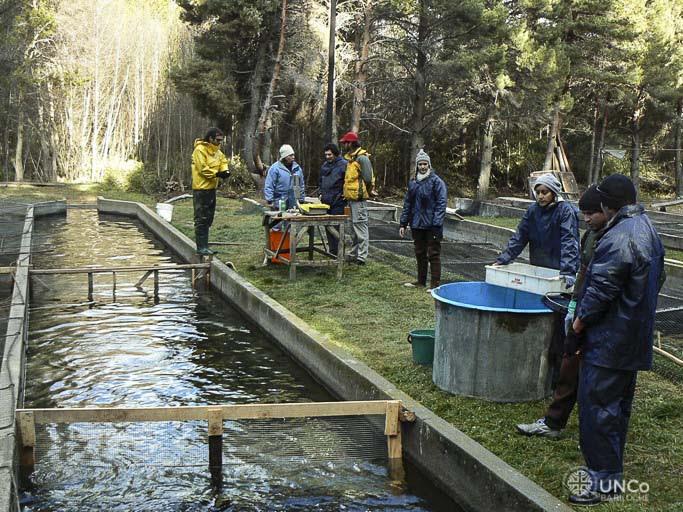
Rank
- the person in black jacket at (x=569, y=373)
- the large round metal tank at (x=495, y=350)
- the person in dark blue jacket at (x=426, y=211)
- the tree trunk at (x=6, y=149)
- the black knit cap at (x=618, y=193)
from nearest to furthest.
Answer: the black knit cap at (x=618, y=193) → the person in black jacket at (x=569, y=373) → the large round metal tank at (x=495, y=350) → the person in dark blue jacket at (x=426, y=211) → the tree trunk at (x=6, y=149)

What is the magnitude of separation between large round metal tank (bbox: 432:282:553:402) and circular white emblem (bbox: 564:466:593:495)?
1.27 m

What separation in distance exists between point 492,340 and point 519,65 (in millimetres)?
20616

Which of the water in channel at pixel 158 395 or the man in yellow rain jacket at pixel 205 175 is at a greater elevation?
the man in yellow rain jacket at pixel 205 175

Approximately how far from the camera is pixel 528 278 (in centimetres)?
605

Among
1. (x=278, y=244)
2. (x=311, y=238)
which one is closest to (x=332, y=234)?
(x=311, y=238)

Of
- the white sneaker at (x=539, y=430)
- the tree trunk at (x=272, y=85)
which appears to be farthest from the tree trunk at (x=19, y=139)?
the white sneaker at (x=539, y=430)

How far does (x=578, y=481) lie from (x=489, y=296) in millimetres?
2514

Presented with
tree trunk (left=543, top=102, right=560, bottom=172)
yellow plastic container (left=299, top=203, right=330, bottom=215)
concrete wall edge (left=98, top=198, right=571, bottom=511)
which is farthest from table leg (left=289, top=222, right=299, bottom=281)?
tree trunk (left=543, top=102, right=560, bottom=172)

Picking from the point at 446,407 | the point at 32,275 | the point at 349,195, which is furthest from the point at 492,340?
the point at 32,275

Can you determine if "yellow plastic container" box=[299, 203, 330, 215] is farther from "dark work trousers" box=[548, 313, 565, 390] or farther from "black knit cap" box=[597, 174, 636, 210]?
"black knit cap" box=[597, 174, 636, 210]

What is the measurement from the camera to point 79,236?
56.4ft

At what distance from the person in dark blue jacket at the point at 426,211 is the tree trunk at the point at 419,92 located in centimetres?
1475

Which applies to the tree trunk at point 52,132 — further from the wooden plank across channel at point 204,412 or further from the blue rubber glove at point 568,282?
the blue rubber glove at point 568,282

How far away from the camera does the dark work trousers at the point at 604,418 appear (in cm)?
421
